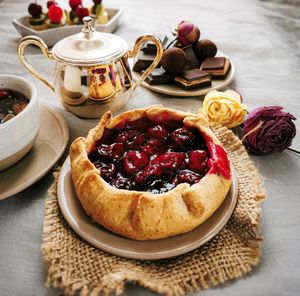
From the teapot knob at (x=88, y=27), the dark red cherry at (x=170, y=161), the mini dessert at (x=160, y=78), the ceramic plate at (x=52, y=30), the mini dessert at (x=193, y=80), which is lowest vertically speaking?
the ceramic plate at (x=52, y=30)

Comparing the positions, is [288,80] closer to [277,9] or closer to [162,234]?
[277,9]

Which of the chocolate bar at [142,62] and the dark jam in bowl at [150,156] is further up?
the dark jam in bowl at [150,156]

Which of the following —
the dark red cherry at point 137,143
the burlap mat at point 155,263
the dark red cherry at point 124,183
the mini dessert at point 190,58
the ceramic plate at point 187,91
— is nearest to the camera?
the burlap mat at point 155,263

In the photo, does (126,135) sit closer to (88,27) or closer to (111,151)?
(111,151)

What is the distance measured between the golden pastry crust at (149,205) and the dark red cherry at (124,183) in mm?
31

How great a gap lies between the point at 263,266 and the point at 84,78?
70cm

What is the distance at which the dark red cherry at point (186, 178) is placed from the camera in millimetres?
854

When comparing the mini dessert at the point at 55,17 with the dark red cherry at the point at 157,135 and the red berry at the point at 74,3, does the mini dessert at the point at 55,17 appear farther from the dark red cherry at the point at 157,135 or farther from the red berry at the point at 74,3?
the dark red cherry at the point at 157,135

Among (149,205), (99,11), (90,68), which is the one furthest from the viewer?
(99,11)

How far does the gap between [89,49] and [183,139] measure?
1.30ft

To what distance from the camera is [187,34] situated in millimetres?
1484

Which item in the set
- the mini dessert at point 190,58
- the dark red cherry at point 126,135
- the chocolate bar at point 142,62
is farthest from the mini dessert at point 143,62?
the dark red cherry at point 126,135

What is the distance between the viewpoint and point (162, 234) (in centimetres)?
77

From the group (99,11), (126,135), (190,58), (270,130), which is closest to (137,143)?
(126,135)
